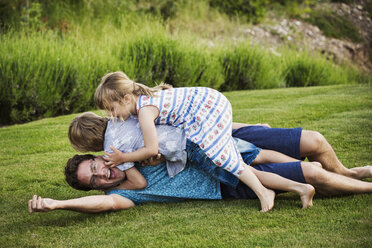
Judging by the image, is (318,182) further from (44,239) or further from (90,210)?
(44,239)

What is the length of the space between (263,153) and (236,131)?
0.39 meters

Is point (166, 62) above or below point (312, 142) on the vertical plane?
below

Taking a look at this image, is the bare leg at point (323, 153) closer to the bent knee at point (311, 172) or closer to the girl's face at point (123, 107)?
the bent knee at point (311, 172)

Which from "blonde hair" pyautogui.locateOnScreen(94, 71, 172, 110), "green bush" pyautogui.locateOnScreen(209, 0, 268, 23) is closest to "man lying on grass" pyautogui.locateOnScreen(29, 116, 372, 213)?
"blonde hair" pyautogui.locateOnScreen(94, 71, 172, 110)

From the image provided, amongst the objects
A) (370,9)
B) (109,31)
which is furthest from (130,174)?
(370,9)

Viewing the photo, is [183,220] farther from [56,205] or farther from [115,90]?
[115,90]

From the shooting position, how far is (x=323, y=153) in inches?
136

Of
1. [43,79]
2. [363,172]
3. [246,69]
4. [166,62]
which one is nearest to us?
[363,172]

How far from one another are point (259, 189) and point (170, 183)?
77 cm

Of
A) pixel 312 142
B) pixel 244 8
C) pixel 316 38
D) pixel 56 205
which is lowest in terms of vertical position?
pixel 316 38

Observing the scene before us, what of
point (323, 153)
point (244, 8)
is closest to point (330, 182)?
point (323, 153)

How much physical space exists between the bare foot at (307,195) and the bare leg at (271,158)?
1.48ft

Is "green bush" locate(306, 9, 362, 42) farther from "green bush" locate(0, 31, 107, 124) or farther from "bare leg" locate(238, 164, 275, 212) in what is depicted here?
"bare leg" locate(238, 164, 275, 212)

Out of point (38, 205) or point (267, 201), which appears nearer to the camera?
point (38, 205)
